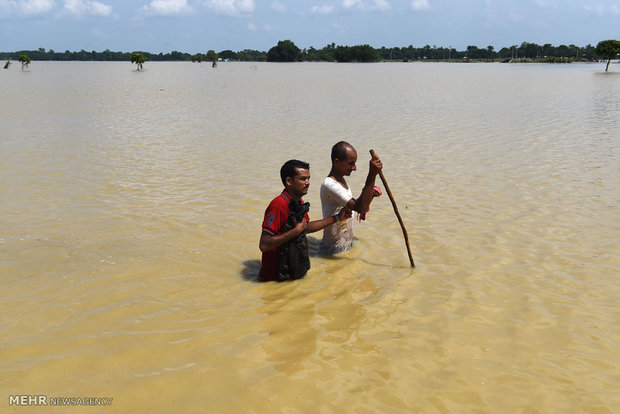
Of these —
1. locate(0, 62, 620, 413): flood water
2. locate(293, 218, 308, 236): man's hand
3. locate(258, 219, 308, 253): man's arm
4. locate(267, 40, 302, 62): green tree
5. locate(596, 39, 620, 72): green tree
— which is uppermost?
locate(267, 40, 302, 62): green tree

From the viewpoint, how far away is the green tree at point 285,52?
7288 inches

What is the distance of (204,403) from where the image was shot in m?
3.38

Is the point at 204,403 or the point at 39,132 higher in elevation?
the point at 39,132

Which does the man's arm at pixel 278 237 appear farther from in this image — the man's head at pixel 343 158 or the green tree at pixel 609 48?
the green tree at pixel 609 48

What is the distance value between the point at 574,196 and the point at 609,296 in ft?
13.1

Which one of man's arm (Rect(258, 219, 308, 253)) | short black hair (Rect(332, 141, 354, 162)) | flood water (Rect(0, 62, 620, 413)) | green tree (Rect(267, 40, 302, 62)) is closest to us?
flood water (Rect(0, 62, 620, 413))

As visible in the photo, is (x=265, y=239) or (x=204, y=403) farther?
(x=265, y=239)

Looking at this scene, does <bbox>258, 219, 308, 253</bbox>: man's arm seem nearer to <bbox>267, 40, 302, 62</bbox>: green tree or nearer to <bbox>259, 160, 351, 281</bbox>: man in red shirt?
<bbox>259, 160, 351, 281</bbox>: man in red shirt

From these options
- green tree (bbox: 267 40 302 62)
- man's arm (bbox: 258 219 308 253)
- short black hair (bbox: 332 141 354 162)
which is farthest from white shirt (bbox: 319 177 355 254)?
green tree (bbox: 267 40 302 62)

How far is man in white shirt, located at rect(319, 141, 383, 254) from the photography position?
5.29 metres

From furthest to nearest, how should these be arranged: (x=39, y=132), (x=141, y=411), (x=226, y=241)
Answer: (x=39, y=132)
(x=226, y=241)
(x=141, y=411)

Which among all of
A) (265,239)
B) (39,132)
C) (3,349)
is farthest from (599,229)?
(39,132)

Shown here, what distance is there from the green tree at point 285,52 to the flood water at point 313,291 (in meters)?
182

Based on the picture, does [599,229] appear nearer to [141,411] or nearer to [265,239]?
[265,239]
